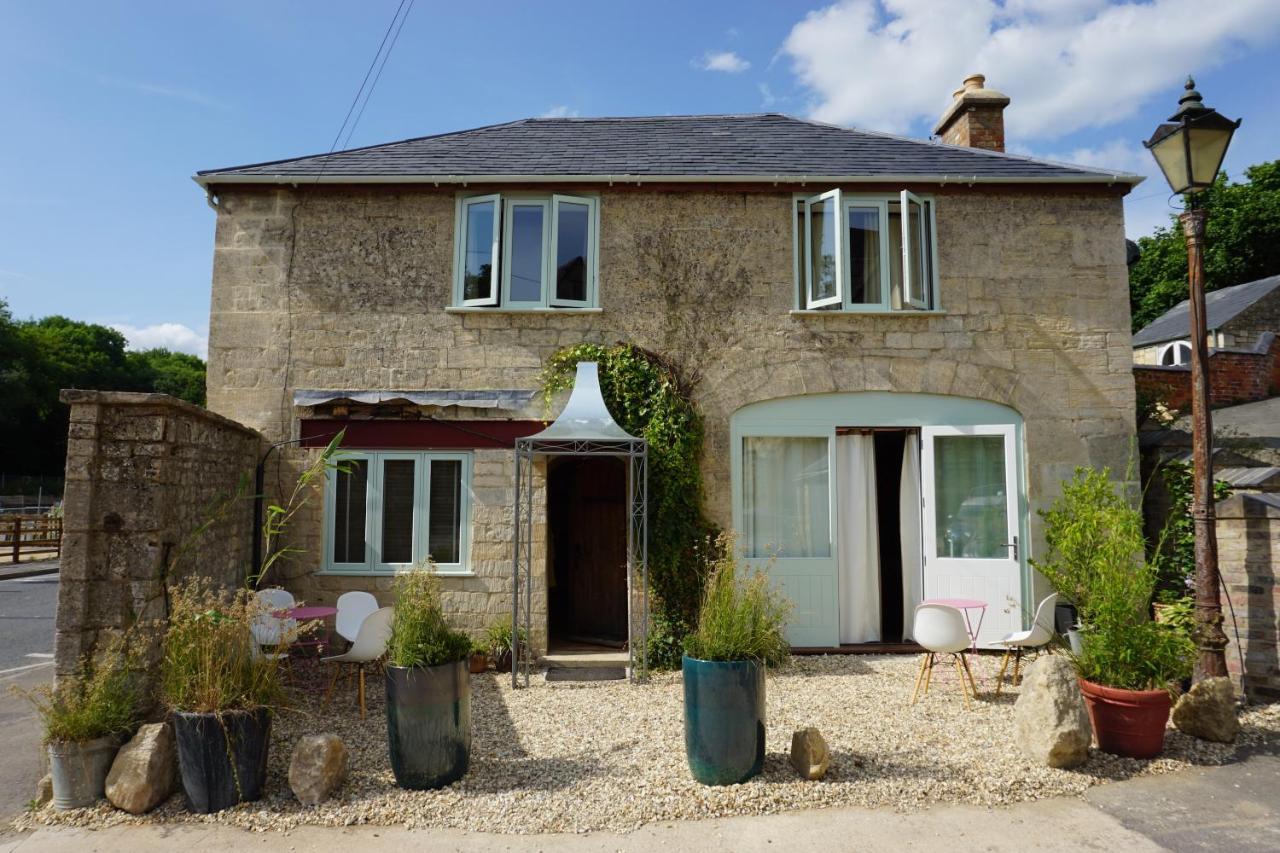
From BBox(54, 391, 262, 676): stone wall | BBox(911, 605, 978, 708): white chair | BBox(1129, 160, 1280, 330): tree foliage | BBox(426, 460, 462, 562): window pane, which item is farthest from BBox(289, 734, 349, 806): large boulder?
BBox(1129, 160, 1280, 330): tree foliage

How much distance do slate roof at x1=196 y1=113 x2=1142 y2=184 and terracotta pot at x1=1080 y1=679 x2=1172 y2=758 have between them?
5.53 m

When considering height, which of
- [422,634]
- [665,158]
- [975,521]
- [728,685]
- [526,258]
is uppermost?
[665,158]

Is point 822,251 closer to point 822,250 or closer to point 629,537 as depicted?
point 822,250

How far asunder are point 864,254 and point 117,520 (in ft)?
24.1

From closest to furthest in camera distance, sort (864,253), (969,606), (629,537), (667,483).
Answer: (969,606) < (629,537) < (667,483) < (864,253)

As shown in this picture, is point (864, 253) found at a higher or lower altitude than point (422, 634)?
higher

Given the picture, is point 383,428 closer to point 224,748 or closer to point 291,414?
point 291,414

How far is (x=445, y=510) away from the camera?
8.20 m

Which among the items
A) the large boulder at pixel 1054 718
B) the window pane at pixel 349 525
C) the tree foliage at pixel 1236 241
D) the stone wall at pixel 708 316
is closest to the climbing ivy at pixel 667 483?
the stone wall at pixel 708 316

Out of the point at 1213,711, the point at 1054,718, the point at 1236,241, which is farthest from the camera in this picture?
the point at 1236,241

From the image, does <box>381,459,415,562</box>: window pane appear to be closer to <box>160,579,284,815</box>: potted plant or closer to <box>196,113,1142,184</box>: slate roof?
<box>196,113,1142,184</box>: slate roof

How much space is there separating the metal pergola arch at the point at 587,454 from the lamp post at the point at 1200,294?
441 centimetres

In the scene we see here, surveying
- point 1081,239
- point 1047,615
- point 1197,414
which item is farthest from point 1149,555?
point 1081,239

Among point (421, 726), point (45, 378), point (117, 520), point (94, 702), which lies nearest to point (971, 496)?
point (421, 726)
